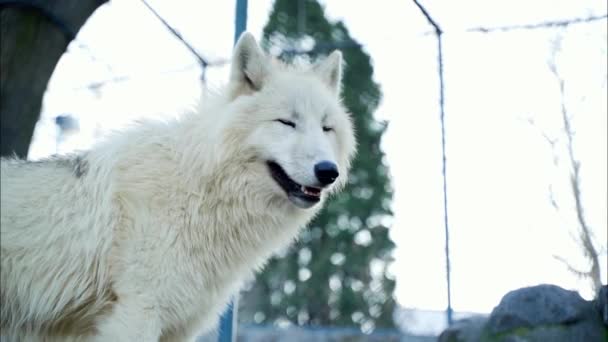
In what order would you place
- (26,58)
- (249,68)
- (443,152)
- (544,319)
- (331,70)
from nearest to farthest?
(26,58) < (249,68) < (331,70) < (544,319) < (443,152)

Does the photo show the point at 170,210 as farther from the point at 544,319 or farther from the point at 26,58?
the point at 544,319

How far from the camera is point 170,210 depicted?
357 centimetres

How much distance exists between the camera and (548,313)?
4902mm

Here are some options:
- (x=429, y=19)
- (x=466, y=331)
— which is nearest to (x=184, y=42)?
(x=429, y=19)

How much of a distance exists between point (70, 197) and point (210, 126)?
0.75 metres

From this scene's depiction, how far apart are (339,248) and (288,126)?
1152cm

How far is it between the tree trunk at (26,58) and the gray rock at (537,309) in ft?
9.98

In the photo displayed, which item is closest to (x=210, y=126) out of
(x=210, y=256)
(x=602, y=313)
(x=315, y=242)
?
(x=210, y=256)

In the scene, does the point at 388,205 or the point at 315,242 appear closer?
the point at 388,205

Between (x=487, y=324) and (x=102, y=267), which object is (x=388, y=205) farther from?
(x=102, y=267)

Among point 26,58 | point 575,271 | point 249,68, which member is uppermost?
point 26,58

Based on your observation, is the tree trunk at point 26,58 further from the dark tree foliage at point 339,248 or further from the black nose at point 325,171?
the dark tree foliage at point 339,248

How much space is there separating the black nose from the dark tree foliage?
27.6ft

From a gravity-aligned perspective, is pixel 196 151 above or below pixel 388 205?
above
